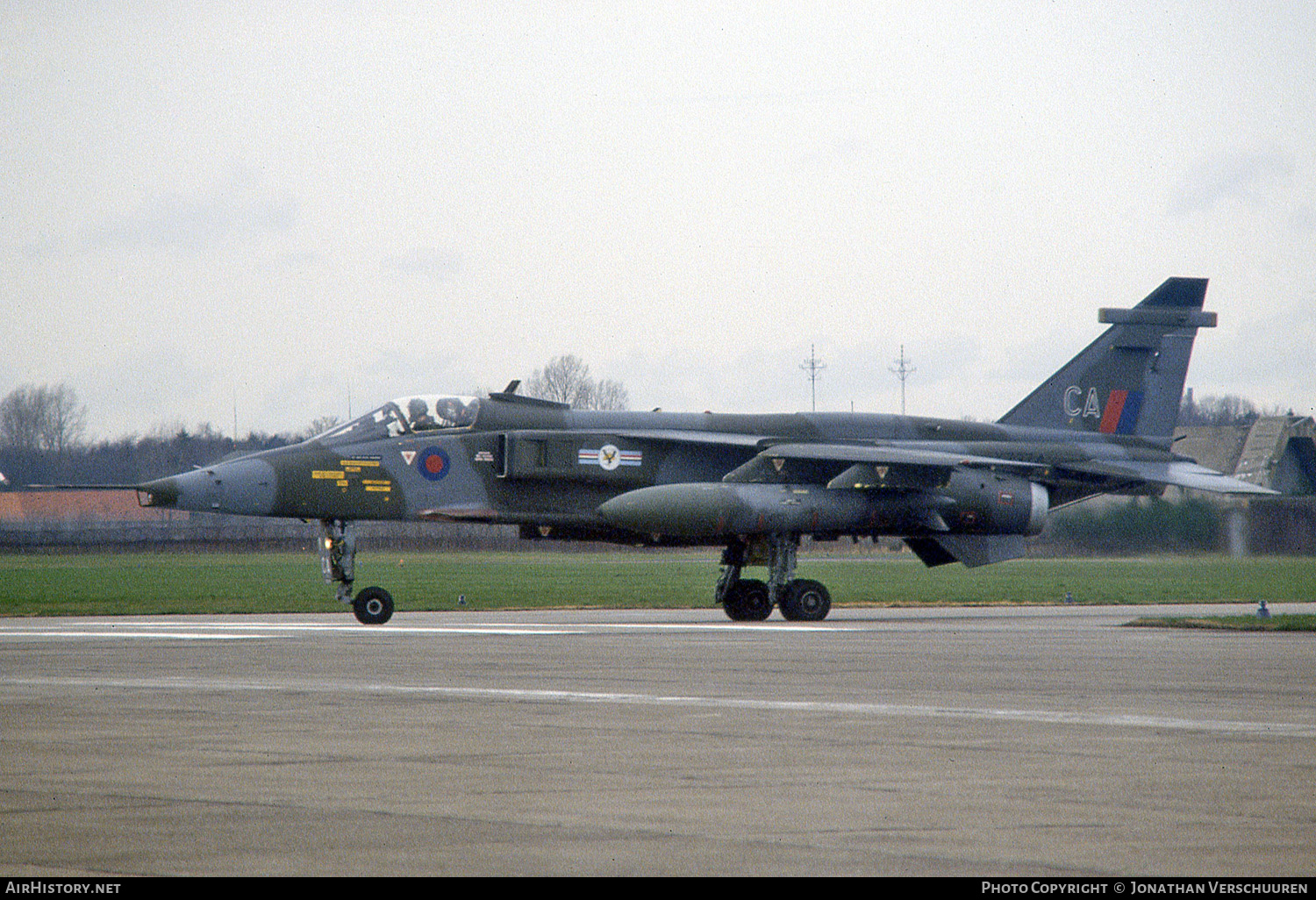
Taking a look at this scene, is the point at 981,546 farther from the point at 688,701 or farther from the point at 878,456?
the point at 688,701

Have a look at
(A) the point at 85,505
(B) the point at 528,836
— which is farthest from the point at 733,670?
(A) the point at 85,505

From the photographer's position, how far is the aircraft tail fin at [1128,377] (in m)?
27.6

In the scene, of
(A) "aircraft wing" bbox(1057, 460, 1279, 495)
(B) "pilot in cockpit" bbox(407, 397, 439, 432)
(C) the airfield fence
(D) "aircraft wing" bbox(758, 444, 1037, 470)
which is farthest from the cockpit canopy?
(C) the airfield fence

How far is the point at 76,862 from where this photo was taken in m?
5.79

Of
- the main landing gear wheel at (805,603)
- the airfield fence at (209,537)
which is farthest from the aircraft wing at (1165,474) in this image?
the airfield fence at (209,537)

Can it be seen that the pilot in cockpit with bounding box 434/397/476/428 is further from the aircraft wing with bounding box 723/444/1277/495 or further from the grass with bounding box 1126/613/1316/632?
the grass with bounding box 1126/613/1316/632

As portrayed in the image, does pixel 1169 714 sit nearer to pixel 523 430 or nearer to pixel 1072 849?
pixel 1072 849

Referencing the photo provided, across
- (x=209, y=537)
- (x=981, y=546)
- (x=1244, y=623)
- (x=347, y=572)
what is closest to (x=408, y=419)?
(x=347, y=572)

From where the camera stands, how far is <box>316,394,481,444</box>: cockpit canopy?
2364cm

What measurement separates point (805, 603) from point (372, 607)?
613cm

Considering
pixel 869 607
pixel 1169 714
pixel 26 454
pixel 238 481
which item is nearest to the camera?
pixel 1169 714

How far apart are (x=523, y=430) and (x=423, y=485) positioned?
1.69 meters

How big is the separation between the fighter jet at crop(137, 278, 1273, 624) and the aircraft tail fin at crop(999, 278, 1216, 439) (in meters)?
1.18

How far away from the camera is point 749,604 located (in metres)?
24.4
